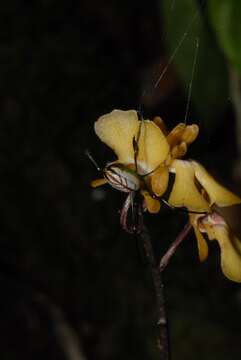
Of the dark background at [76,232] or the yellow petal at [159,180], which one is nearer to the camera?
the yellow petal at [159,180]

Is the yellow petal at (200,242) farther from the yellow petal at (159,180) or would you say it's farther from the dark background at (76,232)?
the dark background at (76,232)

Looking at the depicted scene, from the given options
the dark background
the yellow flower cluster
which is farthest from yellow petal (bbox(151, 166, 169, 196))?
the dark background

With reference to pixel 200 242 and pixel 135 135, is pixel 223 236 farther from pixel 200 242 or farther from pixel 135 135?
pixel 135 135

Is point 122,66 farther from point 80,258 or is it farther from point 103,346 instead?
point 103,346

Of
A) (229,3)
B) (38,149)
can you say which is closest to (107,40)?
(38,149)

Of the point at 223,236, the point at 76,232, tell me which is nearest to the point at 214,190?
the point at 223,236

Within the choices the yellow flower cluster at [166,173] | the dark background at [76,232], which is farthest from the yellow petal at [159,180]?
the dark background at [76,232]

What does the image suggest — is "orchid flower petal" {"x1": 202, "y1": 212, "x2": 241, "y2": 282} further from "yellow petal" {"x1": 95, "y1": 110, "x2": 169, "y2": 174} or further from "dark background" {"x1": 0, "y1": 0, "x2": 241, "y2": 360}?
"dark background" {"x1": 0, "y1": 0, "x2": 241, "y2": 360}
